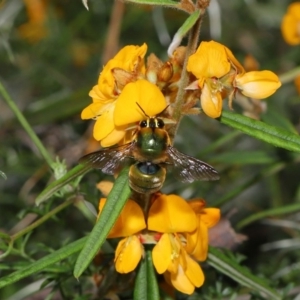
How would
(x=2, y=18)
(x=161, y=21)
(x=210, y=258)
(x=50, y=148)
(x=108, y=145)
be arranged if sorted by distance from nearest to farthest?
(x=108, y=145) → (x=210, y=258) → (x=50, y=148) → (x=2, y=18) → (x=161, y=21)

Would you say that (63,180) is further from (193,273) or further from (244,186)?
(244,186)

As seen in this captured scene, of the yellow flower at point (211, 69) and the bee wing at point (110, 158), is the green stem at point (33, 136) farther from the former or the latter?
the yellow flower at point (211, 69)

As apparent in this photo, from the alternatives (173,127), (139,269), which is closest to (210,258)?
(139,269)

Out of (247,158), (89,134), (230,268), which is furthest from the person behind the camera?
(89,134)

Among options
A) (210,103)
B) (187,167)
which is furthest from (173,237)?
(210,103)

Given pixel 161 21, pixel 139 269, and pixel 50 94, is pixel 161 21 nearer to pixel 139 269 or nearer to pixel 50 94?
pixel 50 94
